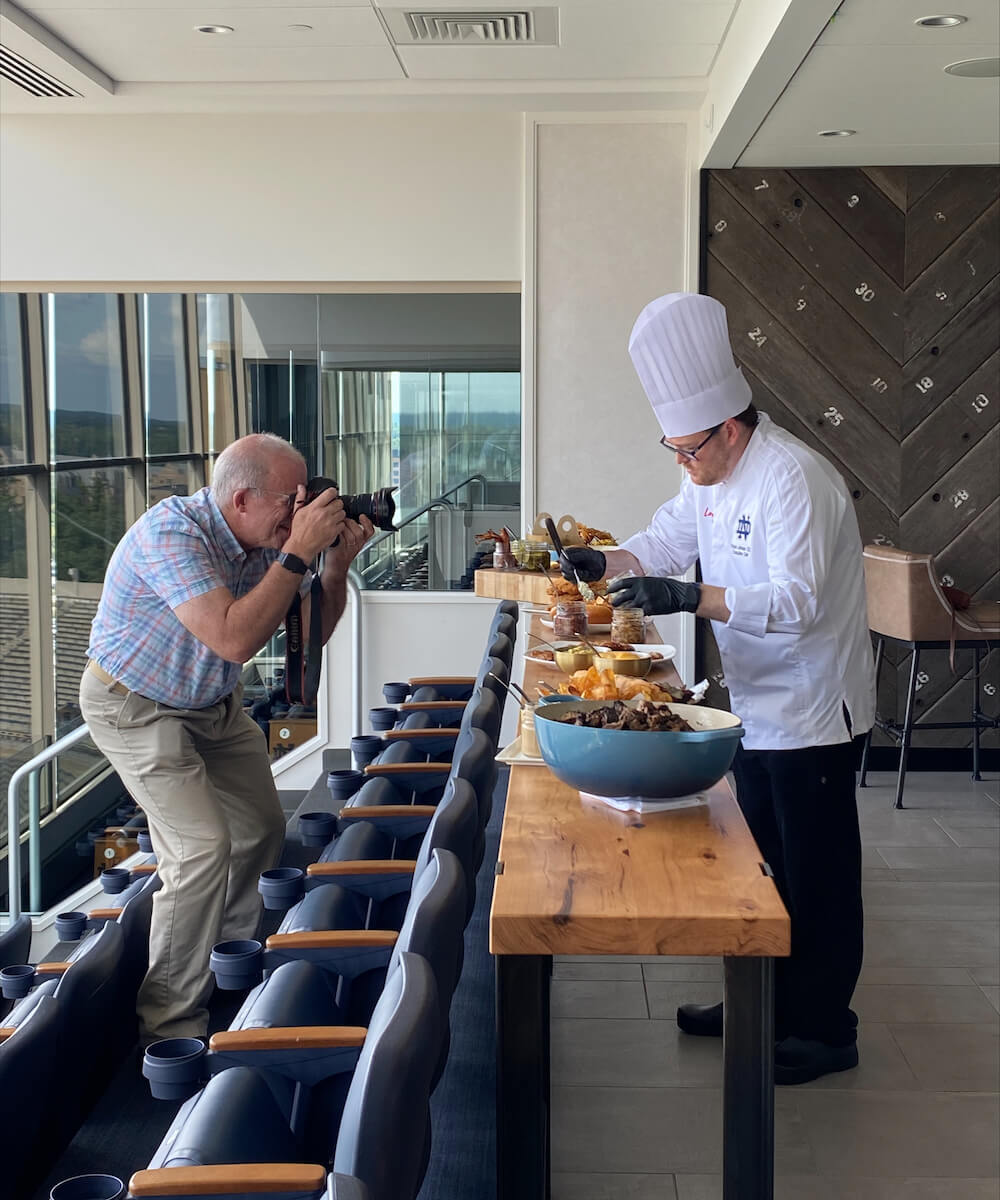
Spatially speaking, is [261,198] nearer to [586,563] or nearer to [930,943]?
[586,563]

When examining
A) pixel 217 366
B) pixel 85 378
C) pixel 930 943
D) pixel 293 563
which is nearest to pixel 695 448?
pixel 293 563

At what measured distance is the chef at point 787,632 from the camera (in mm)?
2494

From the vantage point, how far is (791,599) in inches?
95.7

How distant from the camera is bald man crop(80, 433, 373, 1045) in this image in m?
2.70

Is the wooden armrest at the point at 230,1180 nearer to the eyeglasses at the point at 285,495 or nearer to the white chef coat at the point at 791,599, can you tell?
the white chef coat at the point at 791,599

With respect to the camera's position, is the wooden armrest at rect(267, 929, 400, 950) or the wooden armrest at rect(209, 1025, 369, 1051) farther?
the wooden armrest at rect(267, 929, 400, 950)

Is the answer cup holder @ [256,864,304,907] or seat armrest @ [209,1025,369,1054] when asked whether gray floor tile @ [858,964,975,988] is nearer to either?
cup holder @ [256,864,304,907]

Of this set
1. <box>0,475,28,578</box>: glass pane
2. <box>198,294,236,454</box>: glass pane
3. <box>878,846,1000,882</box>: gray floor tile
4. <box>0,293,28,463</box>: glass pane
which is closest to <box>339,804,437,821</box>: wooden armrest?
<box>878,846,1000,882</box>: gray floor tile

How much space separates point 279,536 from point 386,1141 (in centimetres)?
206

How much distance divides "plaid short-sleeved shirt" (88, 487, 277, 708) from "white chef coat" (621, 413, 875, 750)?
3.80 ft

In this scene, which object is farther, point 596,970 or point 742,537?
point 596,970

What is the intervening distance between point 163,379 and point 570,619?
4.93 m

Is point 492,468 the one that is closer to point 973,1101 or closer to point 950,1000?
point 950,1000

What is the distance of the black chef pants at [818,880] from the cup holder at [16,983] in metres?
1.56
